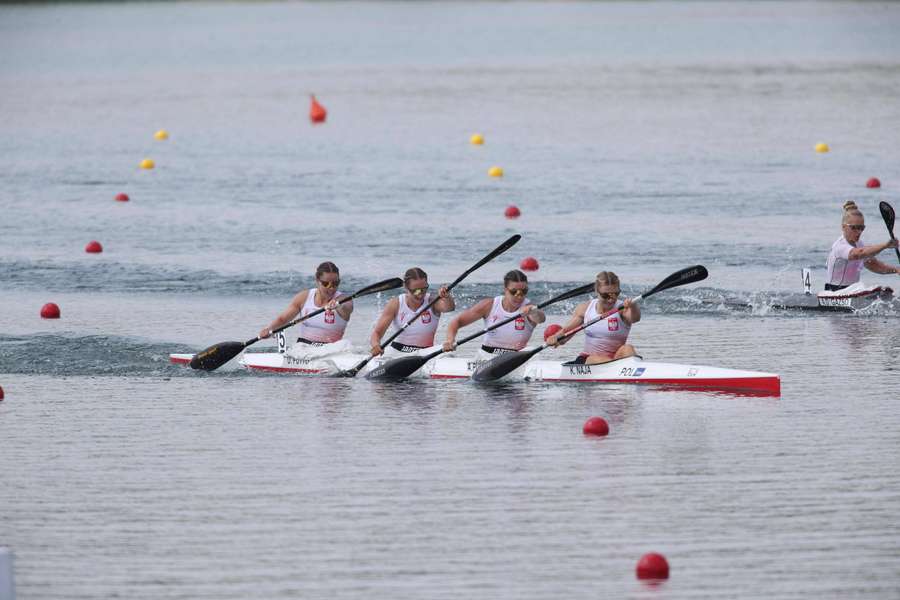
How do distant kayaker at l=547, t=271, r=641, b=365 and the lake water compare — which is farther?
distant kayaker at l=547, t=271, r=641, b=365

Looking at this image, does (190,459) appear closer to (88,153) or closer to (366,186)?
(366,186)

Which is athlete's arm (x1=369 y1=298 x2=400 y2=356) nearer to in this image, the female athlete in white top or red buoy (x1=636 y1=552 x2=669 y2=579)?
the female athlete in white top

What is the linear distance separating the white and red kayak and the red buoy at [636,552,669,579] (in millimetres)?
6118

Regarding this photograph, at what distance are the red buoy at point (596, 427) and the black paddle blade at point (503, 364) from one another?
2.35 meters

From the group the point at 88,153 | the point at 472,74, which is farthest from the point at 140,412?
the point at 472,74

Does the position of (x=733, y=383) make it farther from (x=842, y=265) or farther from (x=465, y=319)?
(x=842, y=265)

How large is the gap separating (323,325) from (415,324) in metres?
1.14

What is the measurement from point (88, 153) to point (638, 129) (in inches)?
574

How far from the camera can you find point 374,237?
95.0 ft

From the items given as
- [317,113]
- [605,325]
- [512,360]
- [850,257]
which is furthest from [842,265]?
[317,113]

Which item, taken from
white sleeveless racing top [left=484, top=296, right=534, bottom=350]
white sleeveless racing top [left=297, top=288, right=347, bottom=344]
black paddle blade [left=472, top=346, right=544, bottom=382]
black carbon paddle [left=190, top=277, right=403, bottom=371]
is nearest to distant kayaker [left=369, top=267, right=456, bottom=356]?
black carbon paddle [left=190, top=277, right=403, bottom=371]

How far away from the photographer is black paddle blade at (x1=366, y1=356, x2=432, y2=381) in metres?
18.6

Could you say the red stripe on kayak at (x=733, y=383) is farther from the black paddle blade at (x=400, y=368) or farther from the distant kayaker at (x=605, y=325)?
the black paddle blade at (x=400, y=368)

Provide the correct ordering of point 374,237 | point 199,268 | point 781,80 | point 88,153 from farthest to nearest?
point 781,80 < point 88,153 < point 374,237 < point 199,268
